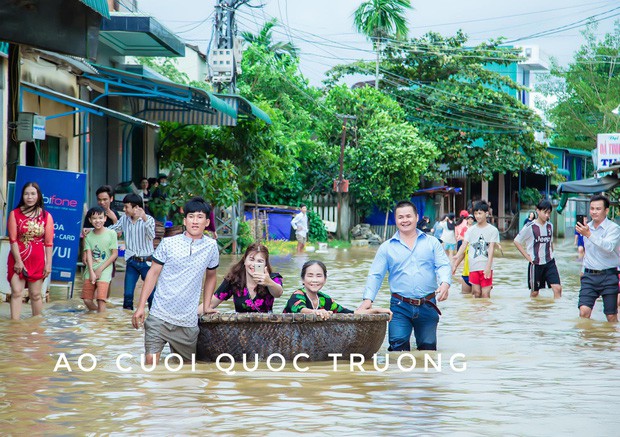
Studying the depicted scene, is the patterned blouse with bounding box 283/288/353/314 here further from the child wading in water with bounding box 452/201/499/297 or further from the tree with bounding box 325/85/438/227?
the tree with bounding box 325/85/438/227

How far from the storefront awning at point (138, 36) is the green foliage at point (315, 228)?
15691 millimetres

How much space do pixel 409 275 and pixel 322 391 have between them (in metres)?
1.70

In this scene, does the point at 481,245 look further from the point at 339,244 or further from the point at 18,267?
the point at 339,244

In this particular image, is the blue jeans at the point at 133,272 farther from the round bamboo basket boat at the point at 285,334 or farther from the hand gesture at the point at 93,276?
the round bamboo basket boat at the point at 285,334

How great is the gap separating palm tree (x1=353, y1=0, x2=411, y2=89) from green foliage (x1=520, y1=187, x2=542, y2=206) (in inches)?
437

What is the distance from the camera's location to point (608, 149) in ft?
88.4

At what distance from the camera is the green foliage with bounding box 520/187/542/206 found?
2009 inches

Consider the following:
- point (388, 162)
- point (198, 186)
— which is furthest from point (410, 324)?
point (388, 162)

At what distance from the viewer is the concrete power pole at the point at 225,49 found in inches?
1013

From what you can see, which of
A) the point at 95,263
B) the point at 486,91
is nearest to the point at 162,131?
the point at 95,263

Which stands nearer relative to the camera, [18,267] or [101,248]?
[18,267]

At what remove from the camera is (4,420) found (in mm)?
6398

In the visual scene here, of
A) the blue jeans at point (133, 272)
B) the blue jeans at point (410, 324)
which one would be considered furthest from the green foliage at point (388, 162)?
the blue jeans at point (410, 324)

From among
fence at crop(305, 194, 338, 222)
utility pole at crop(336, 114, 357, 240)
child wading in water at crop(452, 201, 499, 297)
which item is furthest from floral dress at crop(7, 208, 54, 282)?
fence at crop(305, 194, 338, 222)
